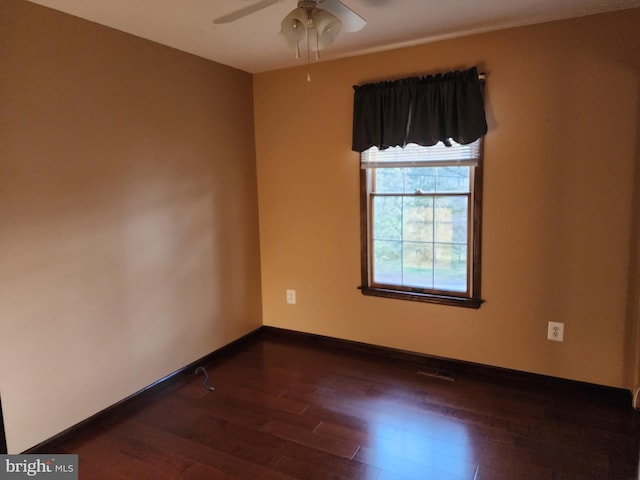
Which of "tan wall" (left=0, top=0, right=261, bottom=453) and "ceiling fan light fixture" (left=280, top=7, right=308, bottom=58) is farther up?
"ceiling fan light fixture" (left=280, top=7, right=308, bottom=58)

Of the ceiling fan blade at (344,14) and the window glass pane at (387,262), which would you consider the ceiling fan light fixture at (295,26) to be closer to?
the ceiling fan blade at (344,14)

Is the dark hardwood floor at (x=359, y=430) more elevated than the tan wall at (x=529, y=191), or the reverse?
the tan wall at (x=529, y=191)

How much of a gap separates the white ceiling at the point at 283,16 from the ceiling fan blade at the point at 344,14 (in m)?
0.35

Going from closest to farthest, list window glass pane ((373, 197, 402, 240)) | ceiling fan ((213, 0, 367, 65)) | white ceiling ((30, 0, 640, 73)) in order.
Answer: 1. ceiling fan ((213, 0, 367, 65))
2. white ceiling ((30, 0, 640, 73))
3. window glass pane ((373, 197, 402, 240))

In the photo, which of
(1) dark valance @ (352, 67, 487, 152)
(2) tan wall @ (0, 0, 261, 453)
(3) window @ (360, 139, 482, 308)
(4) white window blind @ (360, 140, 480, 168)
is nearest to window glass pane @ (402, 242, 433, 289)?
(3) window @ (360, 139, 482, 308)

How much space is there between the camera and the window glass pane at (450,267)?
9.78 ft

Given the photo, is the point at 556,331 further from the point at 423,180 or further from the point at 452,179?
the point at 423,180

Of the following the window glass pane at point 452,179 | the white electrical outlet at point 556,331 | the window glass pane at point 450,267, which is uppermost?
the window glass pane at point 452,179

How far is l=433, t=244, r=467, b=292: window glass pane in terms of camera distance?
9.78 ft

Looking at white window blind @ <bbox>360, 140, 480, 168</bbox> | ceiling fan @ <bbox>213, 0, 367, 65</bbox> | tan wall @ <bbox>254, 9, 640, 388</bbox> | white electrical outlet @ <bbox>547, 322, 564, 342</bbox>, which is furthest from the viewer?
white window blind @ <bbox>360, 140, 480, 168</bbox>

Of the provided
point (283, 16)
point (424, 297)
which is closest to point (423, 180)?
point (424, 297)

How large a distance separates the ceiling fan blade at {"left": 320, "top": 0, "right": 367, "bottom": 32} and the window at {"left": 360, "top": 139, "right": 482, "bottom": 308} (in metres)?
1.21

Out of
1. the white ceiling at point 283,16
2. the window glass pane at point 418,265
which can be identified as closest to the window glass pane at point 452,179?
the window glass pane at point 418,265

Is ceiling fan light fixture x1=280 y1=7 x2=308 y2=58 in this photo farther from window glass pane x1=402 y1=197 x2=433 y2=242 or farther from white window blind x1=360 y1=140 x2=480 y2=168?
window glass pane x1=402 y1=197 x2=433 y2=242
